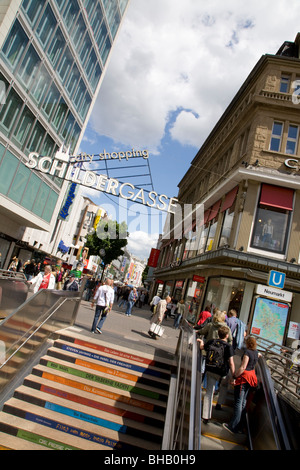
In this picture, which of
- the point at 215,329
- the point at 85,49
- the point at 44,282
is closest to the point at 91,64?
the point at 85,49

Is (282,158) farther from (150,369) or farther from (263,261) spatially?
(150,369)

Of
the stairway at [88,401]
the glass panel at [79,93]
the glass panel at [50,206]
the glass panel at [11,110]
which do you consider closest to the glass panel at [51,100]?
the glass panel at [11,110]

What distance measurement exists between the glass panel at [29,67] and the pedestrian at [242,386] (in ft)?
63.8

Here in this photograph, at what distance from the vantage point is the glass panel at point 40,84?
19.3 meters

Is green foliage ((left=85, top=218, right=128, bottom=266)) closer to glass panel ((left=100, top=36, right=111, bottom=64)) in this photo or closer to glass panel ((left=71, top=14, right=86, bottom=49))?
glass panel ((left=100, top=36, right=111, bottom=64))

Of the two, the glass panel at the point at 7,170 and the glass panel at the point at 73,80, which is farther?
the glass panel at the point at 73,80

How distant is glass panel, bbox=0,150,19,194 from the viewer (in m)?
17.6

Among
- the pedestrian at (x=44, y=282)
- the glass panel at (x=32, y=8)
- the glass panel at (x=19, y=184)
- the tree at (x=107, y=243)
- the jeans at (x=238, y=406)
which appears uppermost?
the glass panel at (x=32, y=8)

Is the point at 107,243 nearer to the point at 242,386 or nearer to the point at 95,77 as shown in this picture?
the point at 95,77

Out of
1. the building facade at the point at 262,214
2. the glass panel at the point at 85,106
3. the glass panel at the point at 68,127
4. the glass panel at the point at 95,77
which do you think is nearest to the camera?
the building facade at the point at 262,214

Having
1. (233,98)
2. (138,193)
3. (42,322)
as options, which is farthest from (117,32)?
(42,322)

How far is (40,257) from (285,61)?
27.9 m

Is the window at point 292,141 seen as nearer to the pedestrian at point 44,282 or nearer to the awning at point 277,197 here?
the awning at point 277,197
